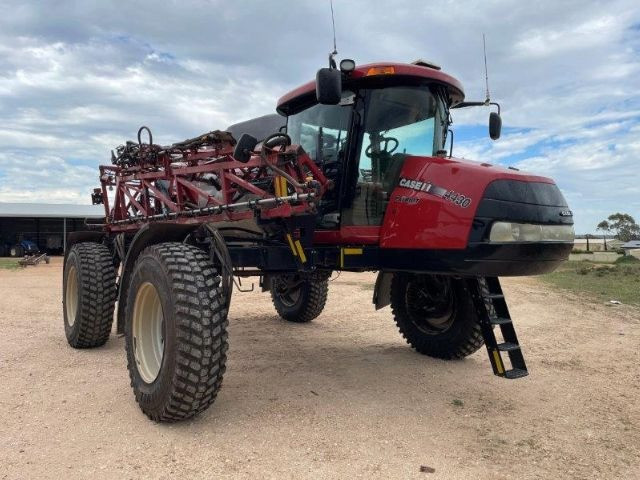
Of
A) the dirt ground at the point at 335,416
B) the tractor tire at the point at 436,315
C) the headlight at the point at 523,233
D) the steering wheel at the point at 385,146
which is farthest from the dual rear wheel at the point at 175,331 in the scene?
the tractor tire at the point at 436,315

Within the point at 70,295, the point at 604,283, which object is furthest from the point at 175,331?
the point at 604,283

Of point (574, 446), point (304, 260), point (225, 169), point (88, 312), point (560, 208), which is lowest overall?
point (574, 446)

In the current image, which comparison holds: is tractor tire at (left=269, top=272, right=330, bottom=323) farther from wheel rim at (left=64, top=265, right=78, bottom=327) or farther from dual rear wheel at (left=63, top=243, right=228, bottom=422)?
dual rear wheel at (left=63, top=243, right=228, bottom=422)

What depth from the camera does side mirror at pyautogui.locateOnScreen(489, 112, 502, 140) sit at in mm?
5129

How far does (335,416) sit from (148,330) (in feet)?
5.45

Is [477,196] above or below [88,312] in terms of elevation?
above

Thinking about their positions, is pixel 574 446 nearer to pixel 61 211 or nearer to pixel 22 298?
pixel 22 298

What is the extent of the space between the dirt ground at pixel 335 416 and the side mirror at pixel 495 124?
7.67 ft

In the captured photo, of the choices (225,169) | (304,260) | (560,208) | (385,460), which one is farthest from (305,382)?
(560,208)

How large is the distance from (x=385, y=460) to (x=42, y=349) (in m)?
4.62

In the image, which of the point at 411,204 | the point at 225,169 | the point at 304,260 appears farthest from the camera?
the point at 225,169

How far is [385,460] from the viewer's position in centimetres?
331

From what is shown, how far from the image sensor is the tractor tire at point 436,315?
5.48 meters

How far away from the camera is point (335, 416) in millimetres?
4055
